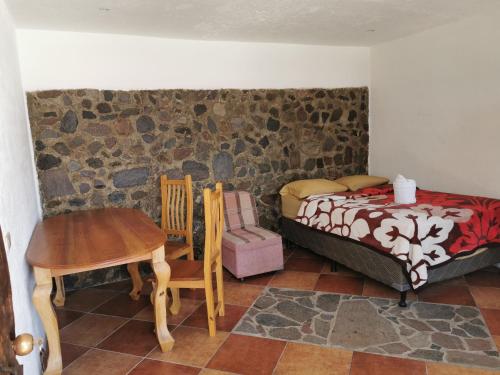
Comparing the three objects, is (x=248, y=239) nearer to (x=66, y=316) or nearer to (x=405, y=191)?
(x=405, y=191)

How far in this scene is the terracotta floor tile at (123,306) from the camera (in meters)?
3.05

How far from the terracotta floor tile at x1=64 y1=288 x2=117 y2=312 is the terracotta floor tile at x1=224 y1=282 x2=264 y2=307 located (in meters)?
1.03

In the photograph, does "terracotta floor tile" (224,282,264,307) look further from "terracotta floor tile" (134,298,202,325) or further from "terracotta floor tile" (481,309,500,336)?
"terracotta floor tile" (481,309,500,336)

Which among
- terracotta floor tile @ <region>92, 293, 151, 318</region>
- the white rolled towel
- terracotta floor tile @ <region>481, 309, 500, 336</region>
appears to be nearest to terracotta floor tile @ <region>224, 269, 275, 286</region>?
terracotta floor tile @ <region>92, 293, 151, 318</region>

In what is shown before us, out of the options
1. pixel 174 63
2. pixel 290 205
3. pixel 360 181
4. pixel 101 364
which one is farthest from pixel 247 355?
pixel 174 63

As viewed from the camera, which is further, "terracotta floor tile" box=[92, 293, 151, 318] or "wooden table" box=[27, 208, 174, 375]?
"terracotta floor tile" box=[92, 293, 151, 318]

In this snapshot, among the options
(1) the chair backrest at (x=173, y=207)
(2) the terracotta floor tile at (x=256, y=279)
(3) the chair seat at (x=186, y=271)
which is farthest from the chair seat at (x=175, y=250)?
(2) the terracotta floor tile at (x=256, y=279)

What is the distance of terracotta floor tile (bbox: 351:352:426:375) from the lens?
2148 mm

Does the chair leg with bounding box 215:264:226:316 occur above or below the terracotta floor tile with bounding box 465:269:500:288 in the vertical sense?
above

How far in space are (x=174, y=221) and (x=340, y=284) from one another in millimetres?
1631

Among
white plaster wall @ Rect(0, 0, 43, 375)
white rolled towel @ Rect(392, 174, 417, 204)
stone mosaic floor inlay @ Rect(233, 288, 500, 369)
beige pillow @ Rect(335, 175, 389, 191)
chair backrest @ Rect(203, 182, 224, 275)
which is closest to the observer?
white plaster wall @ Rect(0, 0, 43, 375)

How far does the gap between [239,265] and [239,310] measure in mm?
554

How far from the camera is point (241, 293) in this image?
3.30m

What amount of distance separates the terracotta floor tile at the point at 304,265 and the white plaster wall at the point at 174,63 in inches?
77.5
